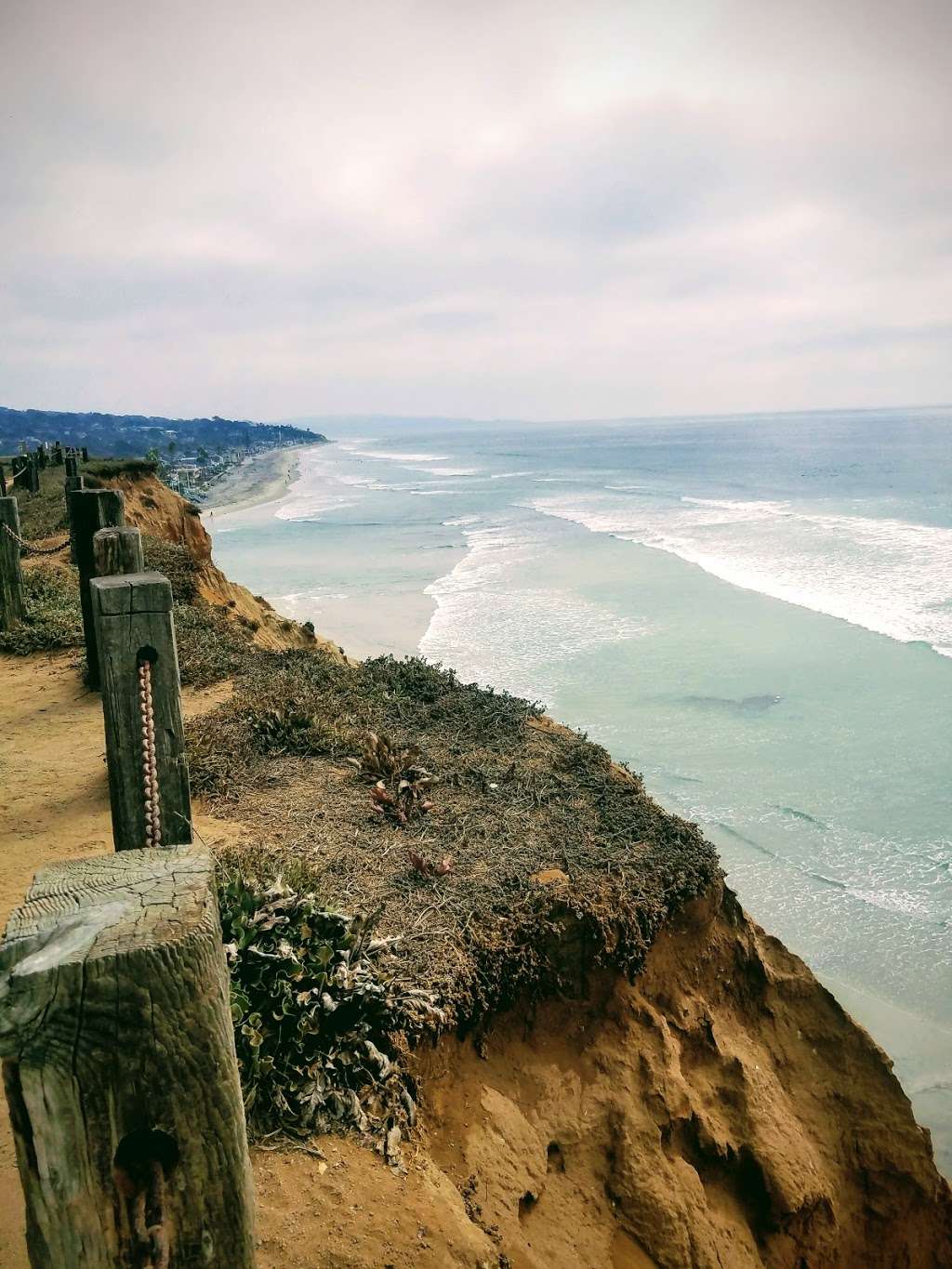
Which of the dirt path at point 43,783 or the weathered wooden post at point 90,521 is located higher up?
the weathered wooden post at point 90,521

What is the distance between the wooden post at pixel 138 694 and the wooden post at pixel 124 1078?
221 cm

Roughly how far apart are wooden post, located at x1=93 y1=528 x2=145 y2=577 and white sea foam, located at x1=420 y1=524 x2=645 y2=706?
10.0 metres

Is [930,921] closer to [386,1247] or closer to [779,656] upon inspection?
[386,1247]

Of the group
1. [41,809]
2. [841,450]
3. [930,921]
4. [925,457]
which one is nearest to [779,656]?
[930,921]

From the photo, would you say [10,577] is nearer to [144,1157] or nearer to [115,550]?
[115,550]

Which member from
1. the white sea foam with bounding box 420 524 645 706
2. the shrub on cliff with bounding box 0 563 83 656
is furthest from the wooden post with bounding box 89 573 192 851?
the white sea foam with bounding box 420 524 645 706

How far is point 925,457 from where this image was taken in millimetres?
81438

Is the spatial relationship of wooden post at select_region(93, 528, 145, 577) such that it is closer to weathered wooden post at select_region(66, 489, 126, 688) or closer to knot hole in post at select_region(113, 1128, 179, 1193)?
weathered wooden post at select_region(66, 489, 126, 688)

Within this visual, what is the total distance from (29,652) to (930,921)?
419 inches

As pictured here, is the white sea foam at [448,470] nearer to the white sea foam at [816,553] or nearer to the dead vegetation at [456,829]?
the white sea foam at [816,553]

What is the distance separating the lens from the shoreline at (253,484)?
60.4 metres

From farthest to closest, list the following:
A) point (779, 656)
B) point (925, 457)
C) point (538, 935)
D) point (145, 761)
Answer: point (925, 457) → point (779, 656) → point (538, 935) → point (145, 761)

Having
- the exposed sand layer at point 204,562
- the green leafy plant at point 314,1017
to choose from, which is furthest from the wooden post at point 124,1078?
the exposed sand layer at point 204,562

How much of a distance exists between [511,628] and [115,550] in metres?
15.0
